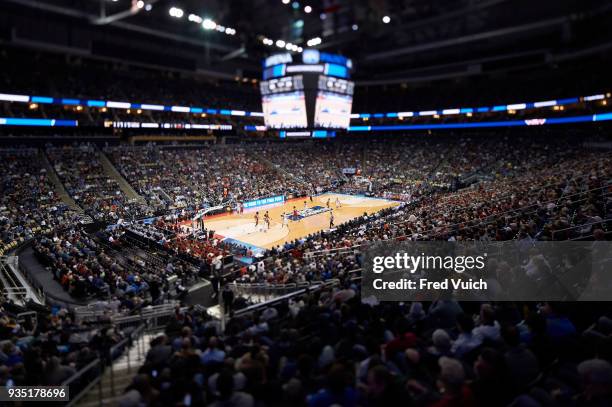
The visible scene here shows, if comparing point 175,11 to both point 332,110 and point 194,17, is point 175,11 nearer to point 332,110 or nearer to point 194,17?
point 194,17

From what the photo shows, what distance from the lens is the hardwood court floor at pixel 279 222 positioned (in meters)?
25.4

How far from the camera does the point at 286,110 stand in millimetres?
34438

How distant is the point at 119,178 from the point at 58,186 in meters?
5.02

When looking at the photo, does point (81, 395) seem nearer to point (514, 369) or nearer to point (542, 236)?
point (514, 369)

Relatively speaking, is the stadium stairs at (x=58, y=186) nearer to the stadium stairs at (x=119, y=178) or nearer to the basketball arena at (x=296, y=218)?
the basketball arena at (x=296, y=218)

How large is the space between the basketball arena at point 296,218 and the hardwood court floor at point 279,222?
0.33m

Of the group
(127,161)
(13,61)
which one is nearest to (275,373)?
(127,161)

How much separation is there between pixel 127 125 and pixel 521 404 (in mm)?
42479

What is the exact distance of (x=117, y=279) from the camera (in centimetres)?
1426

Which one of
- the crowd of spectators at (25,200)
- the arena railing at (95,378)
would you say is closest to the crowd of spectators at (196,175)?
the crowd of spectators at (25,200)

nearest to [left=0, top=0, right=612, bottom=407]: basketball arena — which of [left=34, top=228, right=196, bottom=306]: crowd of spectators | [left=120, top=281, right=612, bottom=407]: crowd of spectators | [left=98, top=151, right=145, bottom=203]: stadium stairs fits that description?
[left=120, top=281, right=612, bottom=407]: crowd of spectators

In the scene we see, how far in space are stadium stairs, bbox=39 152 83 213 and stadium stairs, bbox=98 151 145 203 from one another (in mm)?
4087

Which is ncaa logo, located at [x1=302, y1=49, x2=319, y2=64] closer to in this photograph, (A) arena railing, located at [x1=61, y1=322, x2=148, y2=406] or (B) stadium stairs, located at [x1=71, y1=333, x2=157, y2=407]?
(B) stadium stairs, located at [x1=71, y1=333, x2=157, y2=407]

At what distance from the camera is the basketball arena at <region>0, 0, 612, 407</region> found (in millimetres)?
4523
